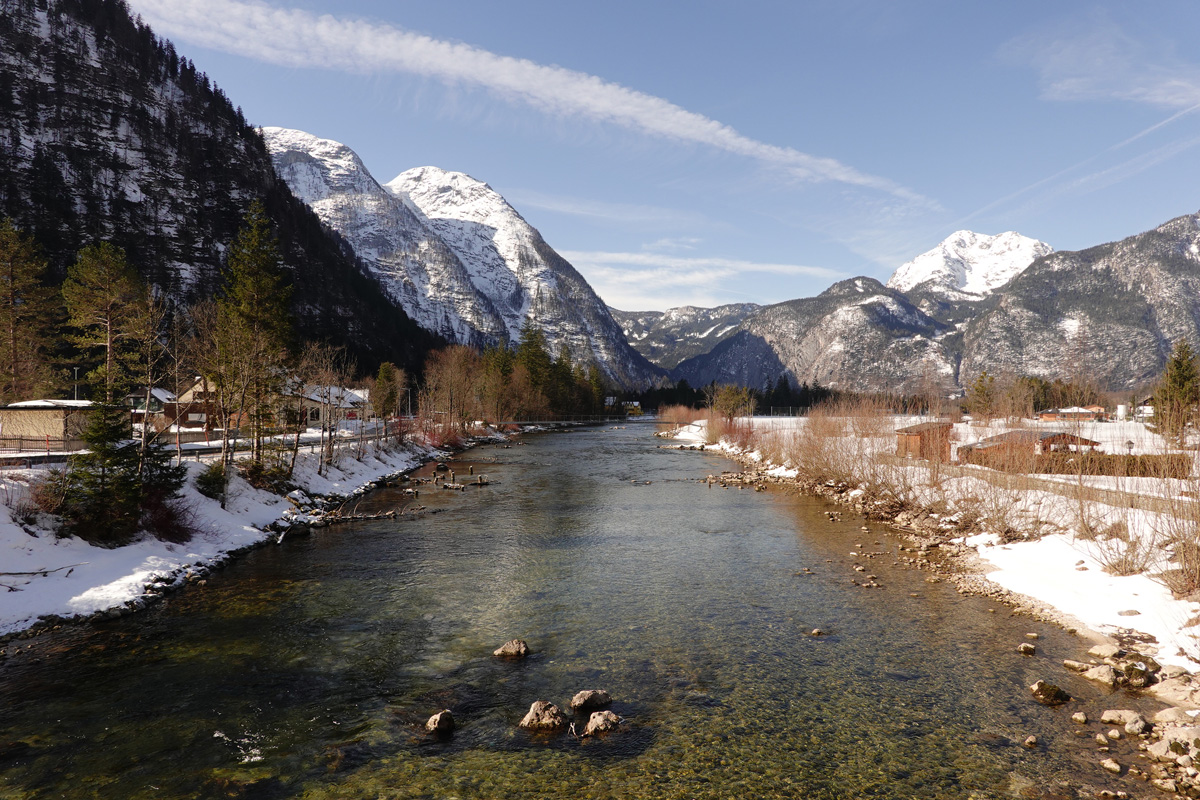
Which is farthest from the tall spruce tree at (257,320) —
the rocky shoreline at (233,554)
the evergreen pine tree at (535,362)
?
the evergreen pine tree at (535,362)

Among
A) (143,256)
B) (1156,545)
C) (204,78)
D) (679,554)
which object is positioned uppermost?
(204,78)

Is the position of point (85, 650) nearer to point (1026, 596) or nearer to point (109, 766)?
point (109, 766)

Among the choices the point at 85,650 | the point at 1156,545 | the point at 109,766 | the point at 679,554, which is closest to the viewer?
the point at 109,766

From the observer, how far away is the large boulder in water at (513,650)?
14125 mm

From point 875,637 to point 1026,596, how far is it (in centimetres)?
688

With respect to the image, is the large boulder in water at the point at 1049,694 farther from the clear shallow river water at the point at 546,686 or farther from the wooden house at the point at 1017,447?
the wooden house at the point at 1017,447

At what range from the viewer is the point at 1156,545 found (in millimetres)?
17719

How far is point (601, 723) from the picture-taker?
35.6ft

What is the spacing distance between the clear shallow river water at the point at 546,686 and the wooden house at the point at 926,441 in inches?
475

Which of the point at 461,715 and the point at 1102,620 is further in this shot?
the point at 1102,620

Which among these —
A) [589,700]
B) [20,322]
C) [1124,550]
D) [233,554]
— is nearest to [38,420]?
[20,322]

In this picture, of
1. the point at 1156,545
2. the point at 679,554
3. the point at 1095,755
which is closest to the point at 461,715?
the point at 1095,755

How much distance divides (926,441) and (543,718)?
31162 millimetres

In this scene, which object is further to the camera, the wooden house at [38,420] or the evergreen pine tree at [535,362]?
the evergreen pine tree at [535,362]
